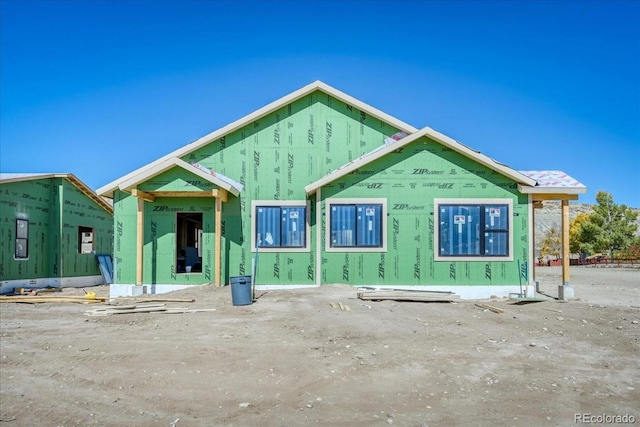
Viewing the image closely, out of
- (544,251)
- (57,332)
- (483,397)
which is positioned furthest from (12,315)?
(544,251)

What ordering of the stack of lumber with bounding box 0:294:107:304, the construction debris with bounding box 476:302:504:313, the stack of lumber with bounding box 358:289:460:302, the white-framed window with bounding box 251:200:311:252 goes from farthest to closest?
the white-framed window with bounding box 251:200:311:252 → the stack of lumber with bounding box 0:294:107:304 → the stack of lumber with bounding box 358:289:460:302 → the construction debris with bounding box 476:302:504:313

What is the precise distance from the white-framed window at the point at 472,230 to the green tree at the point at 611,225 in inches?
1608

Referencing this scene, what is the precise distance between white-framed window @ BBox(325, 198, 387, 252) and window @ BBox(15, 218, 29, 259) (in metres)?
13.9

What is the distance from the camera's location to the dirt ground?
19.8 feet

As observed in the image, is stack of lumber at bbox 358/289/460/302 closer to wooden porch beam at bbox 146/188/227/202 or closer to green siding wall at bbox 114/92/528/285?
green siding wall at bbox 114/92/528/285

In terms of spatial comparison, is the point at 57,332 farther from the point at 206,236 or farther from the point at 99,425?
the point at 206,236

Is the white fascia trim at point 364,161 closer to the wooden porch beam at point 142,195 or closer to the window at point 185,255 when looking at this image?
the window at point 185,255

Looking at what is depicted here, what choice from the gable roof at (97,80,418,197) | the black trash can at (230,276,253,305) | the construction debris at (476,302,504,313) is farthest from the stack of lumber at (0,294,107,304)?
the construction debris at (476,302,504,313)

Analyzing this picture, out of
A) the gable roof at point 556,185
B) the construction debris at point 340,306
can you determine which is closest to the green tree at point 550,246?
the gable roof at point 556,185

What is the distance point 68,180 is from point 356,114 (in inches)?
586

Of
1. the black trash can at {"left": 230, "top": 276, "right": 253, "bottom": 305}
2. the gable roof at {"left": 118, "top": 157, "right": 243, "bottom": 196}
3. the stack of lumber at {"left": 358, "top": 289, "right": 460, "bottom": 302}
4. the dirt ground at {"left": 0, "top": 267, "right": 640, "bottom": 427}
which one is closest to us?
the dirt ground at {"left": 0, "top": 267, "right": 640, "bottom": 427}

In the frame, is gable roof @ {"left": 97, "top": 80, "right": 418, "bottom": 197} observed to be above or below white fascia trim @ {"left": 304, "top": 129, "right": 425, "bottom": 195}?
above

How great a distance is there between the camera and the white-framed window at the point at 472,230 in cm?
1557

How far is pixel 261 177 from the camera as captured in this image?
1684 centimetres
